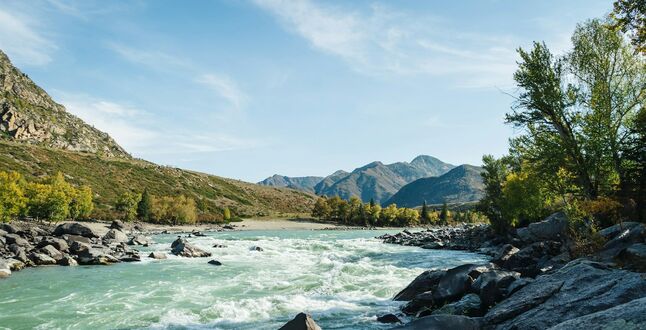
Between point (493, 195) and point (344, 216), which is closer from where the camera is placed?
point (493, 195)

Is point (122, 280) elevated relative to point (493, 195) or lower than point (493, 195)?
lower

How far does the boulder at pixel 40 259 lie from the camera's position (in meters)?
36.2

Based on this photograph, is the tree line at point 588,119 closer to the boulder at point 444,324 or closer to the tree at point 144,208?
the boulder at point 444,324

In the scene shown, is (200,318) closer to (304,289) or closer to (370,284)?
(304,289)

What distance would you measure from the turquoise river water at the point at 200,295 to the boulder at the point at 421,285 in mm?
869

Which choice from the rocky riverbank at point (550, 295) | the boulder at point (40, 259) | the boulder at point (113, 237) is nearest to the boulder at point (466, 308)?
the rocky riverbank at point (550, 295)

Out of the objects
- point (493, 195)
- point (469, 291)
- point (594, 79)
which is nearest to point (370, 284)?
point (469, 291)

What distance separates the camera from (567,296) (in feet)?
35.3

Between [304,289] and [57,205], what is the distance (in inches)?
3157

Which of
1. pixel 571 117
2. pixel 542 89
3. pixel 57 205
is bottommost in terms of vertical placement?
pixel 57 205

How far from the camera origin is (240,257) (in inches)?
1783

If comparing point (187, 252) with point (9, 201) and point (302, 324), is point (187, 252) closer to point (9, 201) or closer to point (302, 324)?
point (302, 324)

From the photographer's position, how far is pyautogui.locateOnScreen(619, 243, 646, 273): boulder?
12.3 meters

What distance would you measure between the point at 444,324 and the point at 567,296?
345cm
